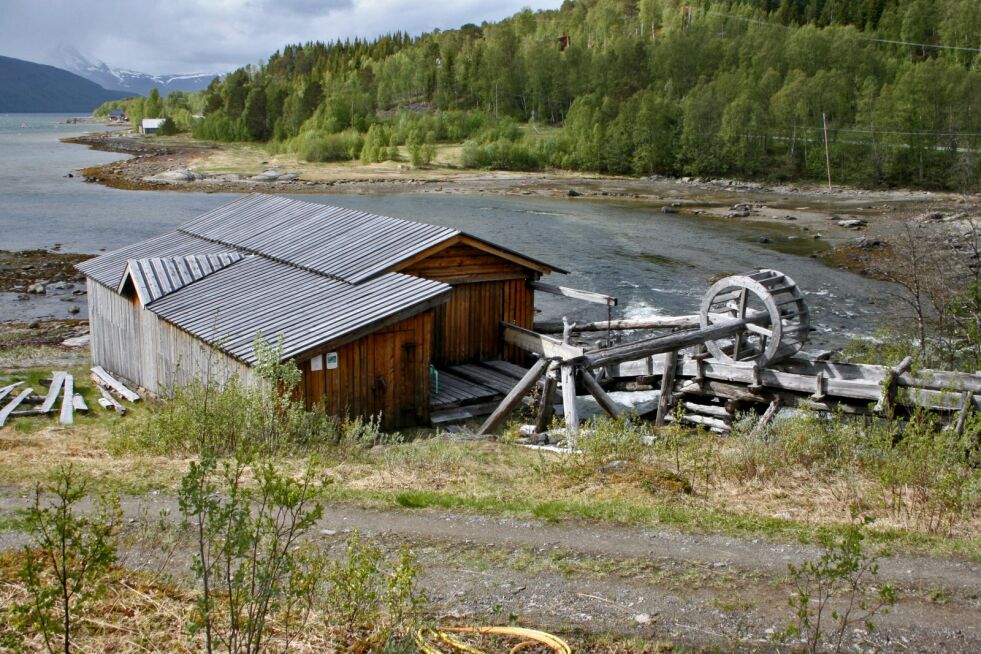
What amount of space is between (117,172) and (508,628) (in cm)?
8255

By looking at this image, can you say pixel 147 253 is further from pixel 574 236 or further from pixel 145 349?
pixel 574 236

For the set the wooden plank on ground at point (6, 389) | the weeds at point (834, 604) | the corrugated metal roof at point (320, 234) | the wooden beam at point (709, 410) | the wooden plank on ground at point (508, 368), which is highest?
the corrugated metal roof at point (320, 234)

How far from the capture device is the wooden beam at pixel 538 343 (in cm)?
1688

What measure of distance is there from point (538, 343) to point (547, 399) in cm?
227

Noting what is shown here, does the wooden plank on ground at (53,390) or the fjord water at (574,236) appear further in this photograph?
the fjord water at (574,236)

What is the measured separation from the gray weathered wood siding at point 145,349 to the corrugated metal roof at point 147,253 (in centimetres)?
33

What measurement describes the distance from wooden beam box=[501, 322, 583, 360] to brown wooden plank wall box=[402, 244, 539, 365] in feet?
1.36

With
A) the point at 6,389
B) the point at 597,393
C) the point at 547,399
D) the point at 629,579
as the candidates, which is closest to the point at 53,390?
the point at 6,389

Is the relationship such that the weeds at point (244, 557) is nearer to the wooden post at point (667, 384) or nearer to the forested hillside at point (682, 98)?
the wooden post at point (667, 384)

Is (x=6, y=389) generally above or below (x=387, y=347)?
below

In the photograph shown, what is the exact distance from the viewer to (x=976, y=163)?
6500 centimetres

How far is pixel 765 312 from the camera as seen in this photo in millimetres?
18828

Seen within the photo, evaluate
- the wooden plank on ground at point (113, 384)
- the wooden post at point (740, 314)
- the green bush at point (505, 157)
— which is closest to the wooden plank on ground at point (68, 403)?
the wooden plank on ground at point (113, 384)

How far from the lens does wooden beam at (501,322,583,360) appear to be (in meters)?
16.9
